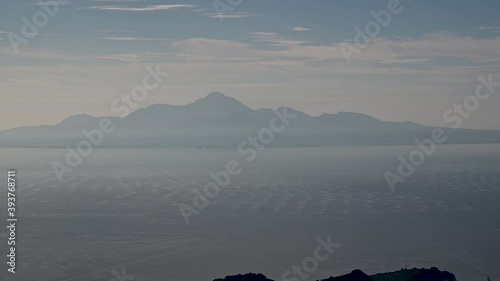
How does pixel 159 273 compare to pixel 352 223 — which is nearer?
pixel 159 273

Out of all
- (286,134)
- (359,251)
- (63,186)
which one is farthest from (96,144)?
(359,251)

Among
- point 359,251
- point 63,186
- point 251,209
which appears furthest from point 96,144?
point 359,251

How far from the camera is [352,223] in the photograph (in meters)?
37.4

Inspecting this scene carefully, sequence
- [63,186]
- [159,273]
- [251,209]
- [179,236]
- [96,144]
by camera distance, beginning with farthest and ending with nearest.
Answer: [96,144]
[63,186]
[251,209]
[179,236]
[159,273]

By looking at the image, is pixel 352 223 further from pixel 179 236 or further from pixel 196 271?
pixel 196 271

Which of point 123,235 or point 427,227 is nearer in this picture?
point 123,235

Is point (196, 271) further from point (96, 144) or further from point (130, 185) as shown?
point (96, 144)

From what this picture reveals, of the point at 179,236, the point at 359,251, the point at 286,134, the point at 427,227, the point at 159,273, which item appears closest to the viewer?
the point at 159,273

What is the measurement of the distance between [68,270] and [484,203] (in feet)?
98.8

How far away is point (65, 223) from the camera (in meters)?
37.6

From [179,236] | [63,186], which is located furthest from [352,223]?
[63,186]

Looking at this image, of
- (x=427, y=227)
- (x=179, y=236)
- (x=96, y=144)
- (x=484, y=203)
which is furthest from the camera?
(x=96, y=144)

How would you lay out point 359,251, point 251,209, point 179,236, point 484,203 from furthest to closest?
1. point 484,203
2. point 251,209
3. point 179,236
4. point 359,251

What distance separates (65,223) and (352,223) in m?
16.2
